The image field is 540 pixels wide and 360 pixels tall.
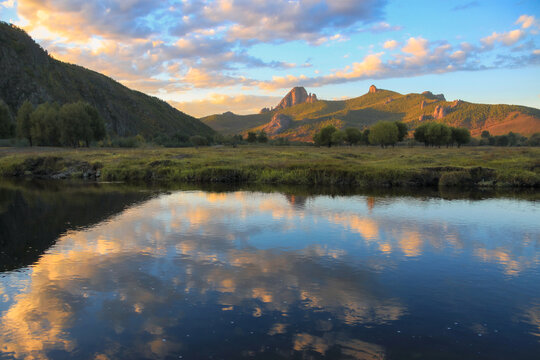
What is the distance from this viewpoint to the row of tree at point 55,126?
82.2 m

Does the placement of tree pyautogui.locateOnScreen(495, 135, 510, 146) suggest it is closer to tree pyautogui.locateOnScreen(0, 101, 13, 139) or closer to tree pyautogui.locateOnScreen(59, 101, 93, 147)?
tree pyautogui.locateOnScreen(59, 101, 93, 147)

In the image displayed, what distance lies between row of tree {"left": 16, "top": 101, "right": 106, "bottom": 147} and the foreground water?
65.7 meters

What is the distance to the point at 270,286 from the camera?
1199cm

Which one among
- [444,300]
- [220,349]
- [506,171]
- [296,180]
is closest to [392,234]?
[444,300]

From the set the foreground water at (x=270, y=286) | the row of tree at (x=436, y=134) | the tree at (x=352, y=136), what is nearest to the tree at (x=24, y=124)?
the foreground water at (x=270, y=286)

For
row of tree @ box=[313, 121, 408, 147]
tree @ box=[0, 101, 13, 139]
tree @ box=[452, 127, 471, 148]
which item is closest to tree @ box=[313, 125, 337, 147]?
row of tree @ box=[313, 121, 408, 147]

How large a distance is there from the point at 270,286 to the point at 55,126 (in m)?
86.8

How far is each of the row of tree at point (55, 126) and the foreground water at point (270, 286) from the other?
2587 inches

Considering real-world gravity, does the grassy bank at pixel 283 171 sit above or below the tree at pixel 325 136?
below

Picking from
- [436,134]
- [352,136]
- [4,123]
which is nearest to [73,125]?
[4,123]

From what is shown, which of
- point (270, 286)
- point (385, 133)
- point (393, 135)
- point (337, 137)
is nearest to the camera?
point (270, 286)

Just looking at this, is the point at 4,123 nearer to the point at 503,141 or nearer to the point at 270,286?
the point at 270,286

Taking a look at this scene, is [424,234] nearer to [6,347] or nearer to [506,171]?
[6,347]

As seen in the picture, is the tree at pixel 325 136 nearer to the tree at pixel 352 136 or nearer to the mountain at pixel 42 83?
the tree at pixel 352 136
